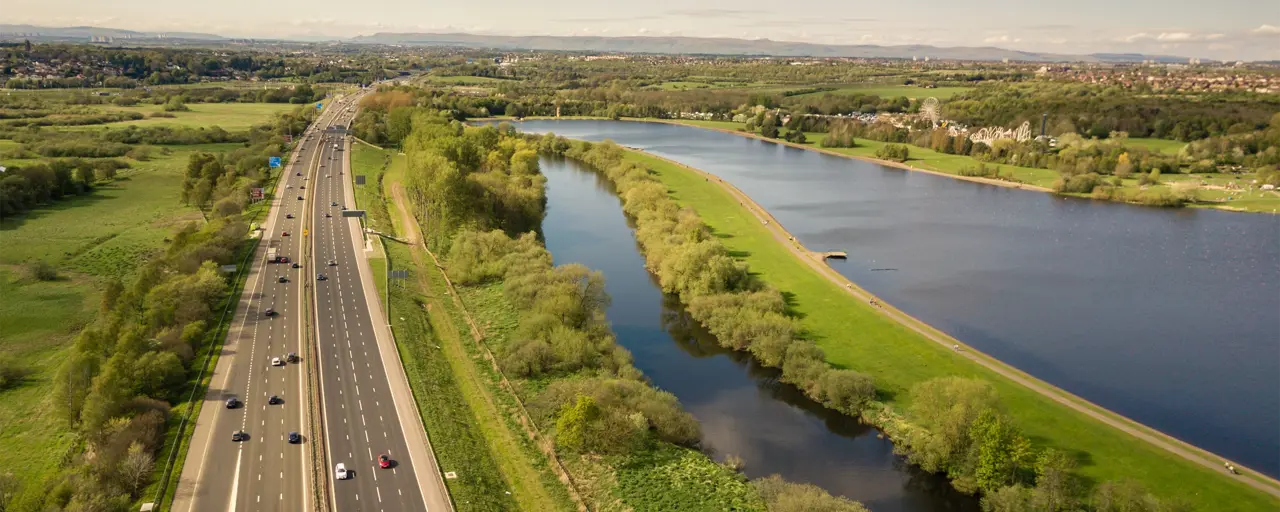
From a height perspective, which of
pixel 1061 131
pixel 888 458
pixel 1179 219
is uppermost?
pixel 1061 131

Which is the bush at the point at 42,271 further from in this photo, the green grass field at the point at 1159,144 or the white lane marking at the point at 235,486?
the green grass field at the point at 1159,144

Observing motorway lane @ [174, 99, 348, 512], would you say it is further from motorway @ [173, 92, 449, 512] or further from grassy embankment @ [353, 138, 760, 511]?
grassy embankment @ [353, 138, 760, 511]

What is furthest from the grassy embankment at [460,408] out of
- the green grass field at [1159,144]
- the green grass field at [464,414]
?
the green grass field at [1159,144]

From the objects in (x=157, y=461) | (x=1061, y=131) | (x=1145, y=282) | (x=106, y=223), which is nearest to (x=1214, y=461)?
(x=1145, y=282)

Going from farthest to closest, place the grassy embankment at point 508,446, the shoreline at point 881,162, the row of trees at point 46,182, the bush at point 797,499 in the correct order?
1. the shoreline at point 881,162
2. the row of trees at point 46,182
3. the grassy embankment at point 508,446
4. the bush at point 797,499

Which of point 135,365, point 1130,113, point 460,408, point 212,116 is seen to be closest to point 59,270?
point 135,365

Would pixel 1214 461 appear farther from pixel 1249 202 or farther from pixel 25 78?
pixel 25 78
